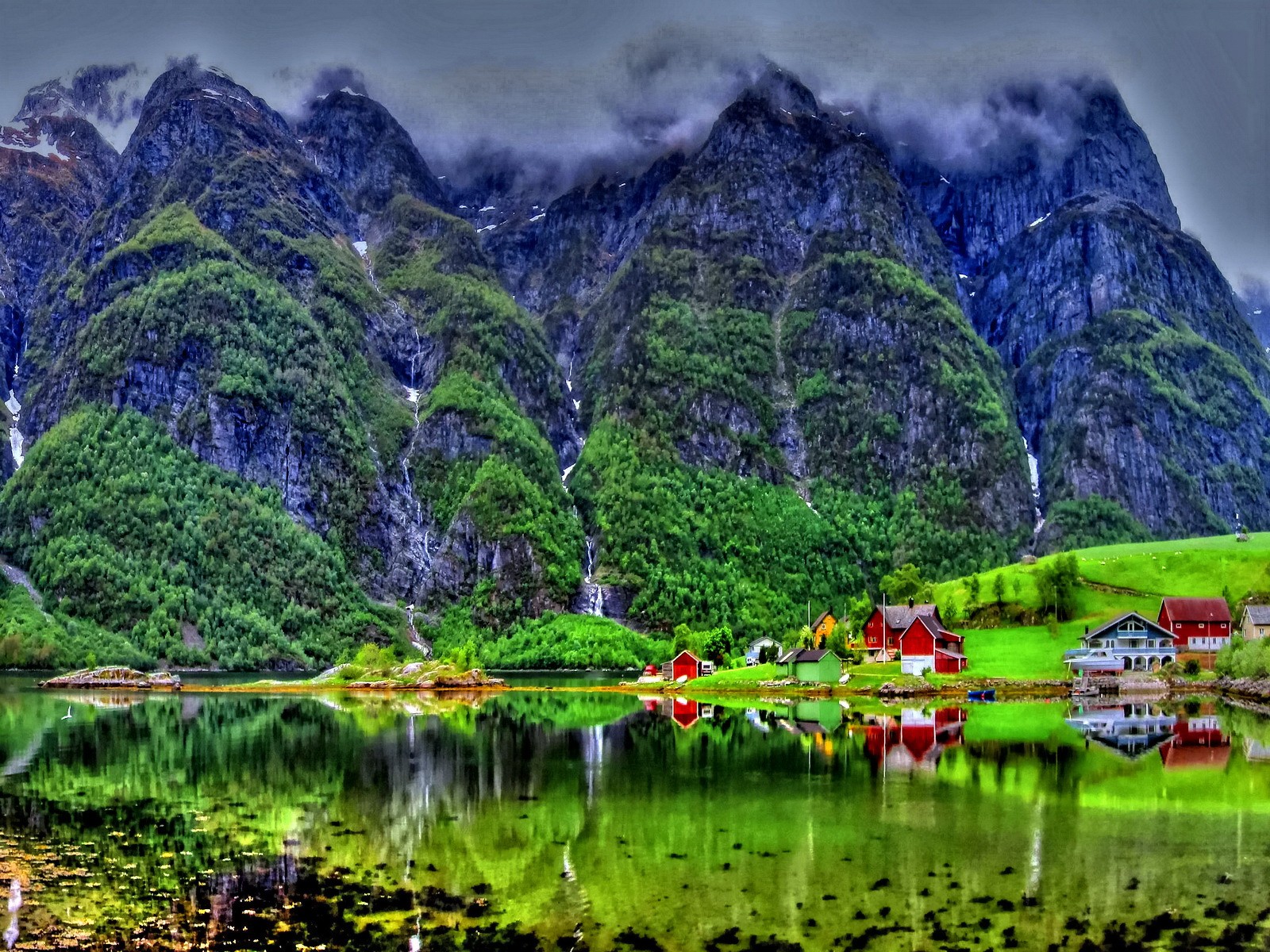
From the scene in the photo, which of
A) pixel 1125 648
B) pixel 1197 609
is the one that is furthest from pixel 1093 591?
pixel 1125 648

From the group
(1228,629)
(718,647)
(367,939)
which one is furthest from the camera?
(718,647)

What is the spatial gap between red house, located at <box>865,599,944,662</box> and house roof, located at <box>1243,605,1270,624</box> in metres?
27.2

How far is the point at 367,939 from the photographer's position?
2670 cm

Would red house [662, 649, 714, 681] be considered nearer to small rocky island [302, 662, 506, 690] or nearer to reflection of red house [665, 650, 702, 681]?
reflection of red house [665, 650, 702, 681]

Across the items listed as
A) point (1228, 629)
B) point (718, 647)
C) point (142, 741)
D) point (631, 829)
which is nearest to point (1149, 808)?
point (631, 829)

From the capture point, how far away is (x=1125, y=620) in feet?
354

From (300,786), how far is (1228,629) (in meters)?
92.9

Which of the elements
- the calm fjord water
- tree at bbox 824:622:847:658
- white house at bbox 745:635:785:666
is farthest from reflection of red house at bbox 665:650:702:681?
the calm fjord water

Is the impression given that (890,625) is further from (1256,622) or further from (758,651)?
(1256,622)

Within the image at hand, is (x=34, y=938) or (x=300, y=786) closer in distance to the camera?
(x=34, y=938)

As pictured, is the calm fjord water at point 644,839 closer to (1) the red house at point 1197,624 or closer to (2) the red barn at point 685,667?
(1) the red house at point 1197,624

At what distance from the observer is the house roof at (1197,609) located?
111 m

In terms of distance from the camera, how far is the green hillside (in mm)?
109425

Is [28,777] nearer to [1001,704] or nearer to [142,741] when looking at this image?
[142,741]
